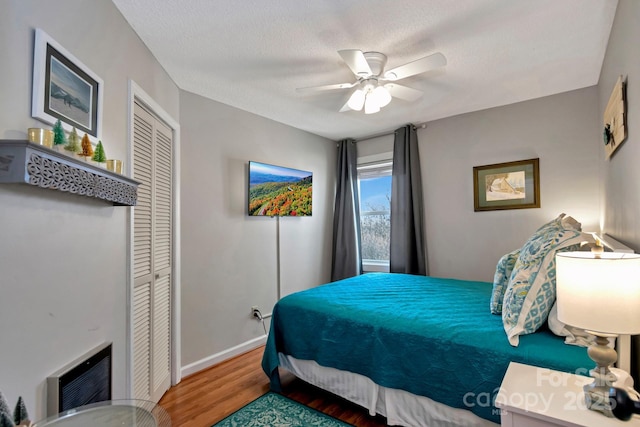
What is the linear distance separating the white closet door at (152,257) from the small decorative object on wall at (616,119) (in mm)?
2763

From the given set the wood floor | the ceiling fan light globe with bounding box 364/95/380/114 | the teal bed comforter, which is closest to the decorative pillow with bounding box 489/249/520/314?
the teal bed comforter

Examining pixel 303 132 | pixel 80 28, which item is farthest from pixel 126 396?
pixel 303 132

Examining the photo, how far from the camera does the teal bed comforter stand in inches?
60.1

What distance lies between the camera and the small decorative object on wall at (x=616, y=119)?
1684 millimetres

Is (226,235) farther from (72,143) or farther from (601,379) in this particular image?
(601,379)

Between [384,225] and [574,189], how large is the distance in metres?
2.11

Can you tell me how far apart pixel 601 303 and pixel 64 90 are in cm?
214

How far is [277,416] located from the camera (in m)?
2.14

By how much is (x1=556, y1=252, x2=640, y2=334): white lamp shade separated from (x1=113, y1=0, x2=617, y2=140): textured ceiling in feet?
5.03

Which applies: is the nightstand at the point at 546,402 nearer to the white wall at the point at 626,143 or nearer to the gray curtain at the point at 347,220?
the white wall at the point at 626,143

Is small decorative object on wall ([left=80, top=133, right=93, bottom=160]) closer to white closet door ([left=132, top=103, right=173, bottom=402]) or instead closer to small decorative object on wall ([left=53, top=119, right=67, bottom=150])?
small decorative object on wall ([left=53, top=119, right=67, bottom=150])

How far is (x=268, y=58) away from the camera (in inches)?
91.1

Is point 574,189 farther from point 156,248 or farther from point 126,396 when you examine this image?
point 126,396

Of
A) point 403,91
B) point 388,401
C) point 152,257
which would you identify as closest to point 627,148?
point 403,91
